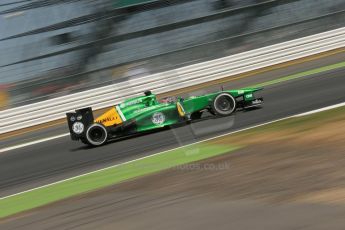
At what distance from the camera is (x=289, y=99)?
1116 cm

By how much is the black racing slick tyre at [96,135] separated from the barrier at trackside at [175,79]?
22.7 ft

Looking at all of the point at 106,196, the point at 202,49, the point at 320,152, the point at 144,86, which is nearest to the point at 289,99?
the point at 320,152

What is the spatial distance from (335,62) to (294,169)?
11.5 metres

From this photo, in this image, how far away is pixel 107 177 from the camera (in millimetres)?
7336

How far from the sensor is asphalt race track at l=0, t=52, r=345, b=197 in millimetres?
8447

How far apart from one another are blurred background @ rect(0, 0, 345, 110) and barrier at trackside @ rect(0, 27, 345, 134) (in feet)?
4.55

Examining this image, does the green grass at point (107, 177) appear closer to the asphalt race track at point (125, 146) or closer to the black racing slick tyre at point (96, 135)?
the asphalt race track at point (125, 146)

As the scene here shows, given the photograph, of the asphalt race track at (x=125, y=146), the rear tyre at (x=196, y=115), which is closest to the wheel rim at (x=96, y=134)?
the asphalt race track at (x=125, y=146)

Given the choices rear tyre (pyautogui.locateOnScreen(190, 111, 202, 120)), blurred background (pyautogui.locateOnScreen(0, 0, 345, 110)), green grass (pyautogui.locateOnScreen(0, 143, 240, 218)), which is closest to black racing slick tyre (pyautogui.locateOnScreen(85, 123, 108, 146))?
rear tyre (pyautogui.locateOnScreen(190, 111, 202, 120))

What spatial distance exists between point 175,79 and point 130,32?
158 inches

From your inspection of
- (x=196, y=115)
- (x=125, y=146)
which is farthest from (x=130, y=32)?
(x=125, y=146)

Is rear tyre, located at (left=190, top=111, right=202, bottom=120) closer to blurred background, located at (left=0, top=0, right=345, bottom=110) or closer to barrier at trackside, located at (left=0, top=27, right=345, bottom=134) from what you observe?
barrier at trackside, located at (left=0, top=27, right=345, bottom=134)

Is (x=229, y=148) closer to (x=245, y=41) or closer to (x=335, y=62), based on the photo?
(x=335, y=62)

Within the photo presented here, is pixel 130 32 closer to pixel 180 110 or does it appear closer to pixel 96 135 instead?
pixel 96 135
